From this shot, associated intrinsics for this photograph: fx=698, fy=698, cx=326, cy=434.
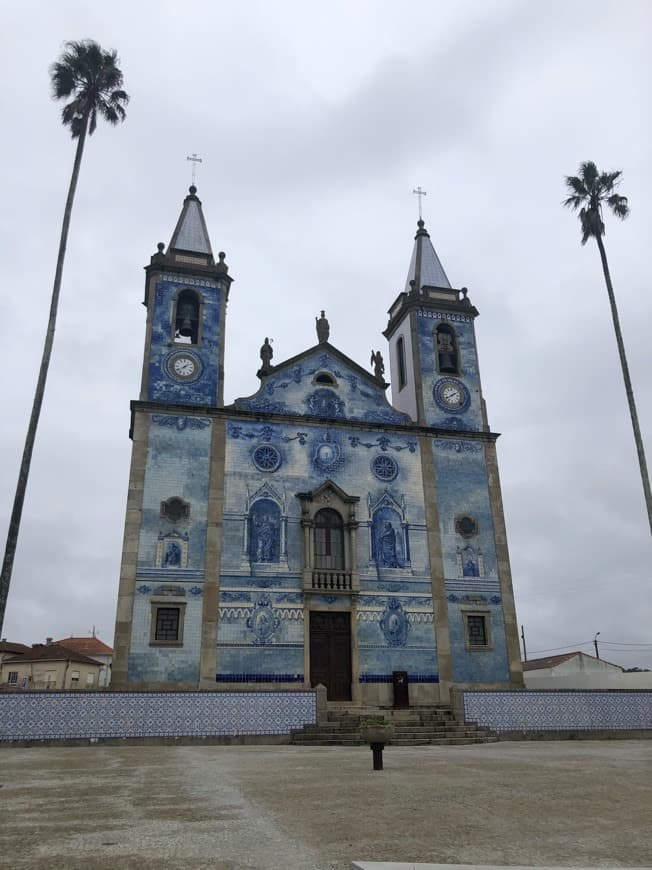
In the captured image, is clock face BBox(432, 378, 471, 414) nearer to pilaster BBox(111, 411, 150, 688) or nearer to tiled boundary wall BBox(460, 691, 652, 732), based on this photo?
pilaster BBox(111, 411, 150, 688)

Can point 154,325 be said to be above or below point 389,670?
above

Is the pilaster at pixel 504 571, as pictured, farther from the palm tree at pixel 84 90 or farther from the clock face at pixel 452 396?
the palm tree at pixel 84 90

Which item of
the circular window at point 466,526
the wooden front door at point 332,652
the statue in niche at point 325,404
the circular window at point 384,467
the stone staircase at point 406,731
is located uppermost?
the statue in niche at point 325,404

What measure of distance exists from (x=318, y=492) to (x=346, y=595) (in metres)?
3.49

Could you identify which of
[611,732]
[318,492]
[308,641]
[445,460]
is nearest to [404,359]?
[445,460]

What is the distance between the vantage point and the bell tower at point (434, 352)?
1048 inches

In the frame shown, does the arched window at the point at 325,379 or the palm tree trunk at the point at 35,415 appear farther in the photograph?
the arched window at the point at 325,379

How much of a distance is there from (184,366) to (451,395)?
1016 cm

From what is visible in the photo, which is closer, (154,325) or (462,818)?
(462,818)

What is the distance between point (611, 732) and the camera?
18.9 meters

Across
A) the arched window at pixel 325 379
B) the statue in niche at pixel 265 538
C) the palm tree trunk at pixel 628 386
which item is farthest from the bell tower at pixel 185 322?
the palm tree trunk at pixel 628 386

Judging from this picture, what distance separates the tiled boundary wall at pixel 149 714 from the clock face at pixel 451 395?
42.3ft

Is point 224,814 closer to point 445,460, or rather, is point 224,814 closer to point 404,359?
point 445,460

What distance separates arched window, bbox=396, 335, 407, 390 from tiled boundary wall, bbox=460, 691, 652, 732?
13481 millimetres
